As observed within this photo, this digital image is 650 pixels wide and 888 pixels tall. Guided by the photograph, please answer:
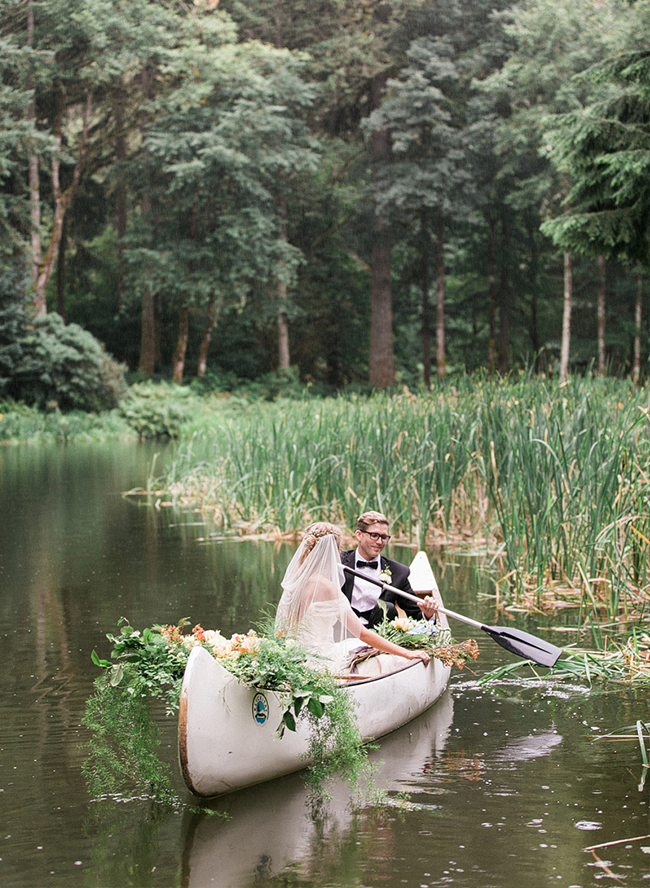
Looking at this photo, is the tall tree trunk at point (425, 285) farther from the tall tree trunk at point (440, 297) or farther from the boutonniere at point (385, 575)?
the boutonniere at point (385, 575)

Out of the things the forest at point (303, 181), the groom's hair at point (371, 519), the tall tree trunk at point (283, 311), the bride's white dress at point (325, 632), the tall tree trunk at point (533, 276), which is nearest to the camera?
the bride's white dress at point (325, 632)

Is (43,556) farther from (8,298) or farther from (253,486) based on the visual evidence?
(8,298)

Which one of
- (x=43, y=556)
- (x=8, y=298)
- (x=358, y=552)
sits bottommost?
(x=43, y=556)

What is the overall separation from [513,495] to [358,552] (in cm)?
259

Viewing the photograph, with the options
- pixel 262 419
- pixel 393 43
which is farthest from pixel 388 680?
pixel 393 43

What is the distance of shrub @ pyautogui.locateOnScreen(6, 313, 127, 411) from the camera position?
25594 millimetres

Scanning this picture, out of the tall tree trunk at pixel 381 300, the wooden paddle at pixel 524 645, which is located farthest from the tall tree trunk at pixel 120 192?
the wooden paddle at pixel 524 645

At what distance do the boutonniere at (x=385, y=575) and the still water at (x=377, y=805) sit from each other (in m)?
0.74

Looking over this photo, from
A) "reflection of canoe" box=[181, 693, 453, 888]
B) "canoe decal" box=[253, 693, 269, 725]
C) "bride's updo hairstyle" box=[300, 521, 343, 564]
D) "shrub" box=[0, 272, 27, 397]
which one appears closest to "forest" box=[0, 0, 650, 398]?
"shrub" box=[0, 272, 27, 397]

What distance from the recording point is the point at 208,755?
152 inches

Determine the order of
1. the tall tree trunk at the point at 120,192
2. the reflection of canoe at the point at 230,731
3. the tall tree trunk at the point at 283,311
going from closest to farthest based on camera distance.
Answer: the reflection of canoe at the point at 230,731, the tall tree trunk at the point at 283,311, the tall tree trunk at the point at 120,192

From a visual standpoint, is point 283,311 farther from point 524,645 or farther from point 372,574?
point 524,645

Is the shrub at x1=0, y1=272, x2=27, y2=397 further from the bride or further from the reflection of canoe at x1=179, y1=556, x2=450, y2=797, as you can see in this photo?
the reflection of canoe at x1=179, y1=556, x2=450, y2=797

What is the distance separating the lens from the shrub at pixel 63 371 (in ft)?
84.0
